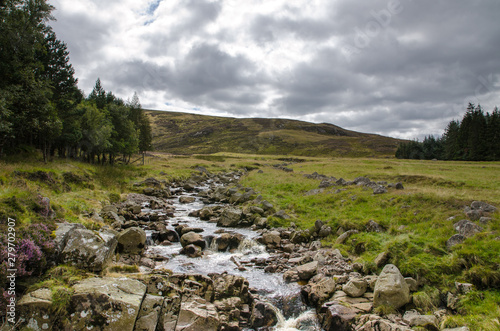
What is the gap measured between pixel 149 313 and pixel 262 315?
4.04 m

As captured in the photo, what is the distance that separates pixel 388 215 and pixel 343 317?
10.5 metres

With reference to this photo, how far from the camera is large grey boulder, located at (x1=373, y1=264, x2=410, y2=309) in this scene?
8.30 metres

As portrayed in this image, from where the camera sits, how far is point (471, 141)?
7819cm

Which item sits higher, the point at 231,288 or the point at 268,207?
the point at 268,207

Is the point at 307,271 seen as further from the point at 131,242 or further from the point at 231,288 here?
the point at 131,242

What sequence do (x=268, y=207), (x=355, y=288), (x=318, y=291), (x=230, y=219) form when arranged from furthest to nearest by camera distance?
1. (x=268, y=207)
2. (x=230, y=219)
3. (x=318, y=291)
4. (x=355, y=288)

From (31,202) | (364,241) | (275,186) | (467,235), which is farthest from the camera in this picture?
(275,186)

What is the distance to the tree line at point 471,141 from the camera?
72925 millimetres

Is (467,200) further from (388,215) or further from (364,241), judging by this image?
→ (364,241)

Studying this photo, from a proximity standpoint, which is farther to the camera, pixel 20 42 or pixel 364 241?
pixel 20 42

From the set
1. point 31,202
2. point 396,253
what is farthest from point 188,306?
point 396,253

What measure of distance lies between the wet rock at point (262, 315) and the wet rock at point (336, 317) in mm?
1786

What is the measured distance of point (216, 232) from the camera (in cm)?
Answer: 1806

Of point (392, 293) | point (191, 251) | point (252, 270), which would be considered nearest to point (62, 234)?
point (191, 251)
